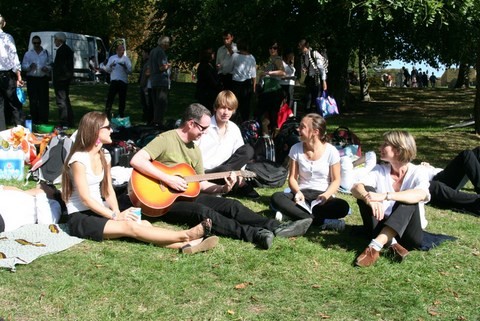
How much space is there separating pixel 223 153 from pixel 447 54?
12.0 m

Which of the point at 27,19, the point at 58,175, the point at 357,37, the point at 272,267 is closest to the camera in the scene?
the point at 272,267

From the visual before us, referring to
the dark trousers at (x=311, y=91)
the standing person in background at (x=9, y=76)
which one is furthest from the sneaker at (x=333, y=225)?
the dark trousers at (x=311, y=91)

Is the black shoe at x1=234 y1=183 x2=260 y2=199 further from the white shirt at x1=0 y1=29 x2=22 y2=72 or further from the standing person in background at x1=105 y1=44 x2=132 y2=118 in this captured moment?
the standing person in background at x1=105 y1=44 x2=132 y2=118

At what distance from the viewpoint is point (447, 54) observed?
17.5m

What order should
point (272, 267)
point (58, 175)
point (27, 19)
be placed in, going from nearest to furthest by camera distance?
point (272, 267) → point (58, 175) → point (27, 19)

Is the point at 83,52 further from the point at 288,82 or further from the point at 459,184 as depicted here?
the point at 459,184

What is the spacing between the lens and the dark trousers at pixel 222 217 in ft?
18.6

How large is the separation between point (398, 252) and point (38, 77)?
9448 mm

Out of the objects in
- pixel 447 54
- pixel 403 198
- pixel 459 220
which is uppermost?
pixel 447 54

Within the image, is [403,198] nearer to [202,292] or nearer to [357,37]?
[202,292]

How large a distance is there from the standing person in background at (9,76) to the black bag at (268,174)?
4.07m

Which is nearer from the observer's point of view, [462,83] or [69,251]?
[69,251]

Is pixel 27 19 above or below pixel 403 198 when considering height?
above

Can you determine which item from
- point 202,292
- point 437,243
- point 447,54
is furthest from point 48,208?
point 447,54
